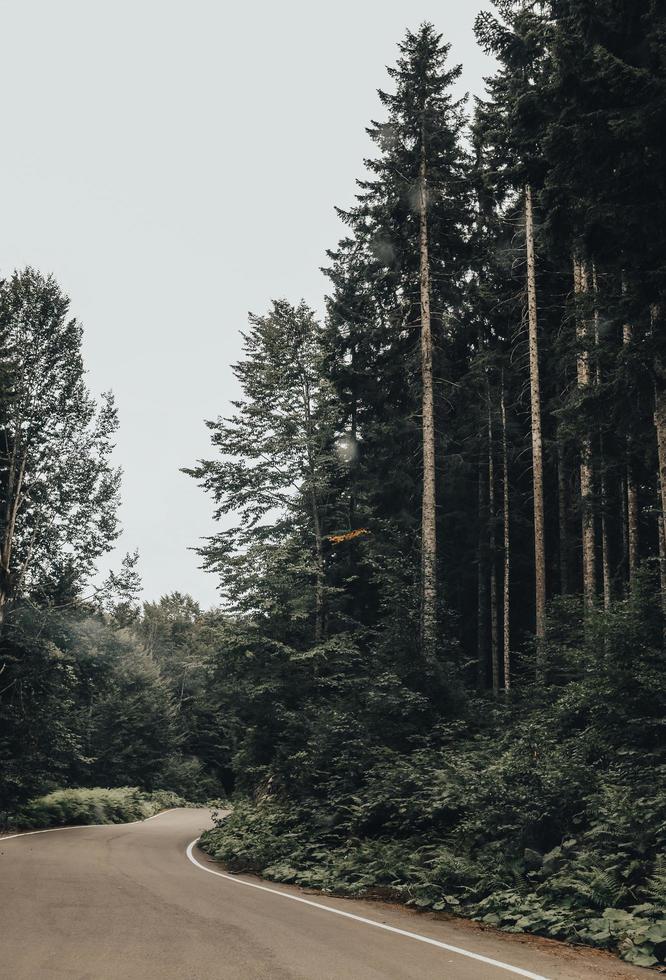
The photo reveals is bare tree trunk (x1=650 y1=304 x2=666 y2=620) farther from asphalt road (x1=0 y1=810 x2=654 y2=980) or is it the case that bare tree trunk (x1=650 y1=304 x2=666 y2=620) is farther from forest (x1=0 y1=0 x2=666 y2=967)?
asphalt road (x1=0 y1=810 x2=654 y2=980)

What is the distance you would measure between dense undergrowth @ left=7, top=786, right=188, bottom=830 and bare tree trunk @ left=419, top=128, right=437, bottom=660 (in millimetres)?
17228

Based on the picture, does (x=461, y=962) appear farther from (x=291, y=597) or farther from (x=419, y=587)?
(x=291, y=597)

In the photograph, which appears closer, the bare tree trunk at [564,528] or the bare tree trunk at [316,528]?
the bare tree trunk at [564,528]

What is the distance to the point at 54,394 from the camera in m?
26.5

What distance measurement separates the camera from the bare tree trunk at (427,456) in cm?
1839

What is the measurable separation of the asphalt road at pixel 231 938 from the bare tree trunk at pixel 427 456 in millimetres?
7648

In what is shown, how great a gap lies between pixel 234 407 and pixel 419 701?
15.8m

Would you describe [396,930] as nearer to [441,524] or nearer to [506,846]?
[506,846]

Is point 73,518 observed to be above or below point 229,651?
above

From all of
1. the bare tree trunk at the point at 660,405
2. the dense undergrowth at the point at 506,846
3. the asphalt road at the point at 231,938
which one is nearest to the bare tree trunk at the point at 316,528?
the dense undergrowth at the point at 506,846

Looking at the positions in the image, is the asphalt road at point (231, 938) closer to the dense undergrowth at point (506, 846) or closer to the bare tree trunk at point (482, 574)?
the dense undergrowth at point (506, 846)

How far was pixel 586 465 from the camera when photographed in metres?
15.5

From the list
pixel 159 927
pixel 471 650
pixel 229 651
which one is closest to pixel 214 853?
pixel 229 651

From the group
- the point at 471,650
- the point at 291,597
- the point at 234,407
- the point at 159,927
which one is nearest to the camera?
the point at 159,927
